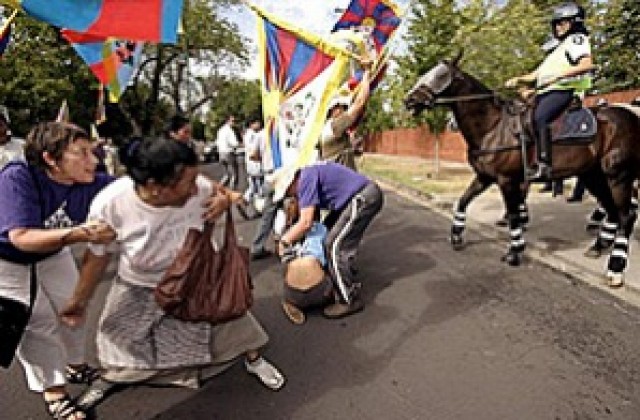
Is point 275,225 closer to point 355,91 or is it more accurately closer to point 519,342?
point 355,91

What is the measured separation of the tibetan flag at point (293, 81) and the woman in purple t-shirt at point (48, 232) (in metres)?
2.59

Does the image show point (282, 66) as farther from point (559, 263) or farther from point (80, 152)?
point (559, 263)

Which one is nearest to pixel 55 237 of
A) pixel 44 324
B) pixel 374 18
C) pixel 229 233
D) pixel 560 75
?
pixel 44 324

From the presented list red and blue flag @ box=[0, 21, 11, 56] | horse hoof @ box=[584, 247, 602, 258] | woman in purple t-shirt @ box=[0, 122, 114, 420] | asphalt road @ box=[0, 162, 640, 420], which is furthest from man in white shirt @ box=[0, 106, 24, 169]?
horse hoof @ box=[584, 247, 602, 258]

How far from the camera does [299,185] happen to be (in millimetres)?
4586

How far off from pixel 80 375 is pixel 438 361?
7.86 feet

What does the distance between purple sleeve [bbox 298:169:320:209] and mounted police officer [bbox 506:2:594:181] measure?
10.5 ft

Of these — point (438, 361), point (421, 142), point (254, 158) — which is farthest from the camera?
point (421, 142)

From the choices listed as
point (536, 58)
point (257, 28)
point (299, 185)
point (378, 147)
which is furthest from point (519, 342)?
point (378, 147)

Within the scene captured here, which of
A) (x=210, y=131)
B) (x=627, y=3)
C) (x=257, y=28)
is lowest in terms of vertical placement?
(x=210, y=131)

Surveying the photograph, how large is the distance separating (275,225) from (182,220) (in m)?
4.07

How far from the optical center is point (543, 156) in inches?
255

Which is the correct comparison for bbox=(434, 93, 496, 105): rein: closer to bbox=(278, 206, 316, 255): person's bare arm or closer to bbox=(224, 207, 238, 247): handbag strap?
bbox=(278, 206, 316, 255): person's bare arm

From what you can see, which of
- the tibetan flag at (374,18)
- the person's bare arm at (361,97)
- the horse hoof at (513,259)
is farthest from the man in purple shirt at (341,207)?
the tibetan flag at (374,18)
